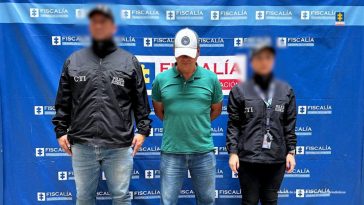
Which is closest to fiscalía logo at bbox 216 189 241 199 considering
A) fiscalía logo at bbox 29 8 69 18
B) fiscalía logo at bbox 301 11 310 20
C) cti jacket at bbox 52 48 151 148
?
cti jacket at bbox 52 48 151 148

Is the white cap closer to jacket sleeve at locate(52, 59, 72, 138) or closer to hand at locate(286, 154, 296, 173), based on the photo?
jacket sleeve at locate(52, 59, 72, 138)

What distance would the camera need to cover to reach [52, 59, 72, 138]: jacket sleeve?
7.98 feet

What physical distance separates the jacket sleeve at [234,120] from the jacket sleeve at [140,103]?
1.81 ft

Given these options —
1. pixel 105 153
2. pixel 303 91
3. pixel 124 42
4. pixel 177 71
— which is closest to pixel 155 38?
pixel 124 42

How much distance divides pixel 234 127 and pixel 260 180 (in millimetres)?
401

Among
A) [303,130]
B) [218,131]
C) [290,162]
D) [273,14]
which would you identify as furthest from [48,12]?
[303,130]

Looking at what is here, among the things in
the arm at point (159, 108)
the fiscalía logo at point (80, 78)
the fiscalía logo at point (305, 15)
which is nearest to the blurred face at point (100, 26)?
the fiscalía logo at point (80, 78)

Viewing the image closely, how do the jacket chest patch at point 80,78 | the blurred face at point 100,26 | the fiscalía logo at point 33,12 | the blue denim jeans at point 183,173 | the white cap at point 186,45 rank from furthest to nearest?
1. the fiscalía logo at point 33,12
2. the blue denim jeans at point 183,173
3. the white cap at point 186,45
4. the jacket chest patch at point 80,78
5. the blurred face at point 100,26

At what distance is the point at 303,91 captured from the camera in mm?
3158

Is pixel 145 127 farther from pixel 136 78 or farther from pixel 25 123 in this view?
pixel 25 123

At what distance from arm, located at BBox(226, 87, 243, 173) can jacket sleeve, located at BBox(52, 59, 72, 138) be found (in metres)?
1.06

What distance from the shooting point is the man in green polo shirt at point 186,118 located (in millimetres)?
2531

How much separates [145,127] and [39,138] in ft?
3.57

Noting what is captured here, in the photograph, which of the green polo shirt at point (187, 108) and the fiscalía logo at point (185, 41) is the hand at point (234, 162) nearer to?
the green polo shirt at point (187, 108)
